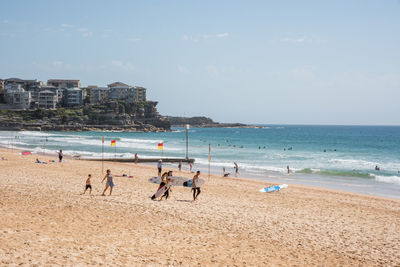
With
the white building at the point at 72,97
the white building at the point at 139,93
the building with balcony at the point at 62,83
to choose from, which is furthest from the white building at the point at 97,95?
the white building at the point at 139,93

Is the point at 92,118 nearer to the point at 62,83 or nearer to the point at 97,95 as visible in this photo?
the point at 97,95

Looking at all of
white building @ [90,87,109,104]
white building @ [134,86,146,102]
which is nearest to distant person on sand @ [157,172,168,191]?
white building @ [90,87,109,104]

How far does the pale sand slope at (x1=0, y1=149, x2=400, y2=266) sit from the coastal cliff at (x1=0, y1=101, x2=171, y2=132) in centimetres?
11039

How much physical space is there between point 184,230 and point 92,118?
130 m

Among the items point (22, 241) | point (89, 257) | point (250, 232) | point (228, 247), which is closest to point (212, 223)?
point (250, 232)

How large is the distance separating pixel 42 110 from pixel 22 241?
13138 cm

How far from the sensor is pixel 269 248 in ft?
32.9

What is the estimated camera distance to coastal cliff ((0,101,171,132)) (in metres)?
119

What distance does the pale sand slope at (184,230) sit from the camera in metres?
8.77

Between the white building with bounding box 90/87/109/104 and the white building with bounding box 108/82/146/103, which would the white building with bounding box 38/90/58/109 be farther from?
the white building with bounding box 108/82/146/103

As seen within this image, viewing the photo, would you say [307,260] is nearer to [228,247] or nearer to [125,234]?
[228,247]

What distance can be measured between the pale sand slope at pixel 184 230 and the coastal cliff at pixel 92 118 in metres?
110

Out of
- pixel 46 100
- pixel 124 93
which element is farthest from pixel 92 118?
pixel 124 93

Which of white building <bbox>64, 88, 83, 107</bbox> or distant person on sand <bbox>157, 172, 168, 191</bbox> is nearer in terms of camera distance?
distant person on sand <bbox>157, 172, 168, 191</bbox>
